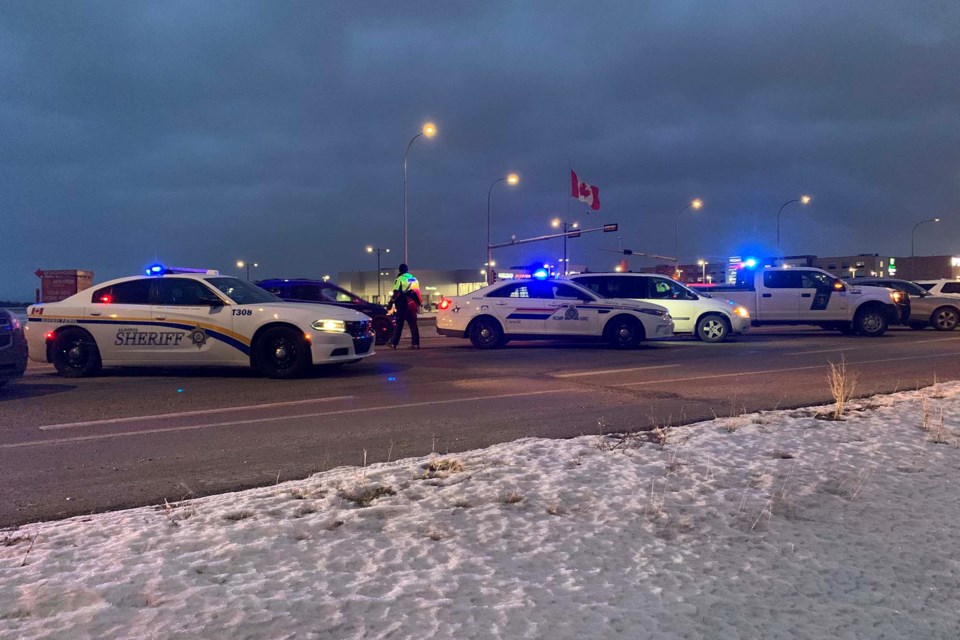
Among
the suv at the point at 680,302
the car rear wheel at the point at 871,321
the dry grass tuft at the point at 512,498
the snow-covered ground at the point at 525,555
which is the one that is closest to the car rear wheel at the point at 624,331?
the suv at the point at 680,302

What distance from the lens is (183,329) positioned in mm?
10523

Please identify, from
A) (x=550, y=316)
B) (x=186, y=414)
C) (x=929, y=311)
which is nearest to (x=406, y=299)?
(x=550, y=316)

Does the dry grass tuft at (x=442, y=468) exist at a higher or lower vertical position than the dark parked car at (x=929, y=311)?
lower

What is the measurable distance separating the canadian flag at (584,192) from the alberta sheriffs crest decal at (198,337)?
123 feet

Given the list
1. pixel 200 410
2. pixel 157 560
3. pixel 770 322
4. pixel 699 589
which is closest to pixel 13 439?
pixel 200 410

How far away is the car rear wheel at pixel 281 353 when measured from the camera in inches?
414

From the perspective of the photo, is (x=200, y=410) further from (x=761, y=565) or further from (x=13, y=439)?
(x=761, y=565)

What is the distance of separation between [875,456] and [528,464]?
2.81 metres

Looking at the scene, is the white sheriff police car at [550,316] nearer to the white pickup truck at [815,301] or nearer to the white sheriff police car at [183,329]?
the white sheriff police car at [183,329]

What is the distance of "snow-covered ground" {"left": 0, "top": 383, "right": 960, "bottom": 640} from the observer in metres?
2.89

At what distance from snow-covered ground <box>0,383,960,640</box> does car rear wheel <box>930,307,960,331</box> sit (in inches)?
805

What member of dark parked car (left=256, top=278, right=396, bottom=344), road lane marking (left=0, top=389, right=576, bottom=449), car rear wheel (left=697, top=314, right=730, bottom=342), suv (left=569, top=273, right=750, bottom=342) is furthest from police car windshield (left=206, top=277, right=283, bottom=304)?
car rear wheel (left=697, top=314, right=730, bottom=342)

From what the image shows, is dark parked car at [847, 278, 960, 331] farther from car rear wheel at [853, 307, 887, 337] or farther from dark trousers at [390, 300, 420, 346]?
dark trousers at [390, 300, 420, 346]

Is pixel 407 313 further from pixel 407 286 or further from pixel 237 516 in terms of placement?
pixel 237 516
